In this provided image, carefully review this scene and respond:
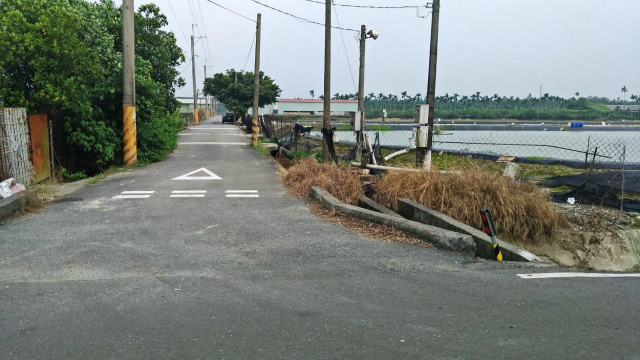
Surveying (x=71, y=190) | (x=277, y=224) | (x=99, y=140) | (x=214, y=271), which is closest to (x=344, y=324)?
(x=214, y=271)

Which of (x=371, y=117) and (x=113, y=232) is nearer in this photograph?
(x=113, y=232)

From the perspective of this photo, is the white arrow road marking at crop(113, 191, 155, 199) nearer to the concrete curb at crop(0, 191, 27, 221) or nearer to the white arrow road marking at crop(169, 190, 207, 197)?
the white arrow road marking at crop(169, 190, 207, 197)

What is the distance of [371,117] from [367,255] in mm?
97005

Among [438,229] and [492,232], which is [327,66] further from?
[492,232]

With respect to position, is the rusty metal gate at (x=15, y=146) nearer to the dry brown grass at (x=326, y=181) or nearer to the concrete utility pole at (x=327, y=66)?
the dry brown grass at (x=326, y=181)

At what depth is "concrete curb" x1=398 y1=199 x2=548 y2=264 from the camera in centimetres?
721

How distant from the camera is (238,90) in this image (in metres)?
63.3

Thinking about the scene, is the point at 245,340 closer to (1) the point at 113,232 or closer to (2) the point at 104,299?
(2) the point at 104,299

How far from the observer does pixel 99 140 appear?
15.9m

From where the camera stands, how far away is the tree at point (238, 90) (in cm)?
6307

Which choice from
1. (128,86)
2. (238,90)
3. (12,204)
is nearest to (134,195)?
(12,204)

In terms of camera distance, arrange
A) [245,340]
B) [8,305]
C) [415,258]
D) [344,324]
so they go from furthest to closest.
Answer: [415,258]
[8,305]
[344,324]
[245,340]

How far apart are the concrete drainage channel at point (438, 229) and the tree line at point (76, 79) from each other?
318 inches

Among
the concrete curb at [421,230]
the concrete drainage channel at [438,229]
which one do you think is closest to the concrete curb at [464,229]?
the concrete drainage channel at [438,229]
